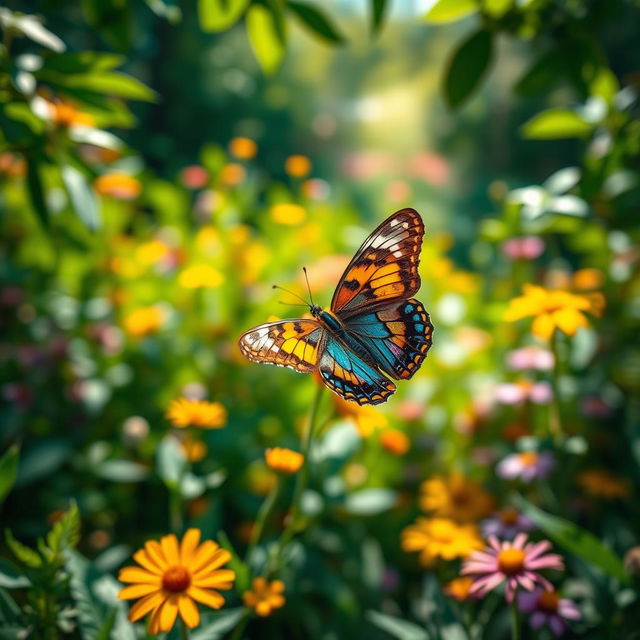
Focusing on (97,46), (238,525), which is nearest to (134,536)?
(238,525)

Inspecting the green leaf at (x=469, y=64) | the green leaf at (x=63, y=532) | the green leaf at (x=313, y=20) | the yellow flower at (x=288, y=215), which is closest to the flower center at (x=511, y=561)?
the green leaf at (x=63, y=532)

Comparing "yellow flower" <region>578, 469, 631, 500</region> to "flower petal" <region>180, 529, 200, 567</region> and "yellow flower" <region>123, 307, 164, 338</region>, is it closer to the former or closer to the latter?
"flower petal" <region>180, 529, 200, 567</region>

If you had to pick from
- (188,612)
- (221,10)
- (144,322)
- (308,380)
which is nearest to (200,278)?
(144,322)

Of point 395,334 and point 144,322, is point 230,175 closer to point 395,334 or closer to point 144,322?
point 144,322

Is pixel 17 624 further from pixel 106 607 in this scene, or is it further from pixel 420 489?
pixel 420 489

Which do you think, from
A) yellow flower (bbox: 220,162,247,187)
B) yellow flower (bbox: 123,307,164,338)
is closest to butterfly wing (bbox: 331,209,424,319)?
yellow flower (bbox: 123,307,164,338)

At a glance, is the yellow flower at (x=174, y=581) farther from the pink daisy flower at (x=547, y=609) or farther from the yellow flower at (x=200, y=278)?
the yellow flower at (x=200, y=278)

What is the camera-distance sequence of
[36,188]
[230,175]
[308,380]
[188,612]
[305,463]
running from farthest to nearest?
[230,175] < [308,380] < [36,188] < [305,463] < [188,612]

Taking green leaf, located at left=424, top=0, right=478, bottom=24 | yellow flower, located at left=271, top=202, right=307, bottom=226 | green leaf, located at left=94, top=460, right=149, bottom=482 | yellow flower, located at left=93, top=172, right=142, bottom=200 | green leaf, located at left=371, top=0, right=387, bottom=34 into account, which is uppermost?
yellow flower, located at left=93, top=172, right=142, bottom=200
